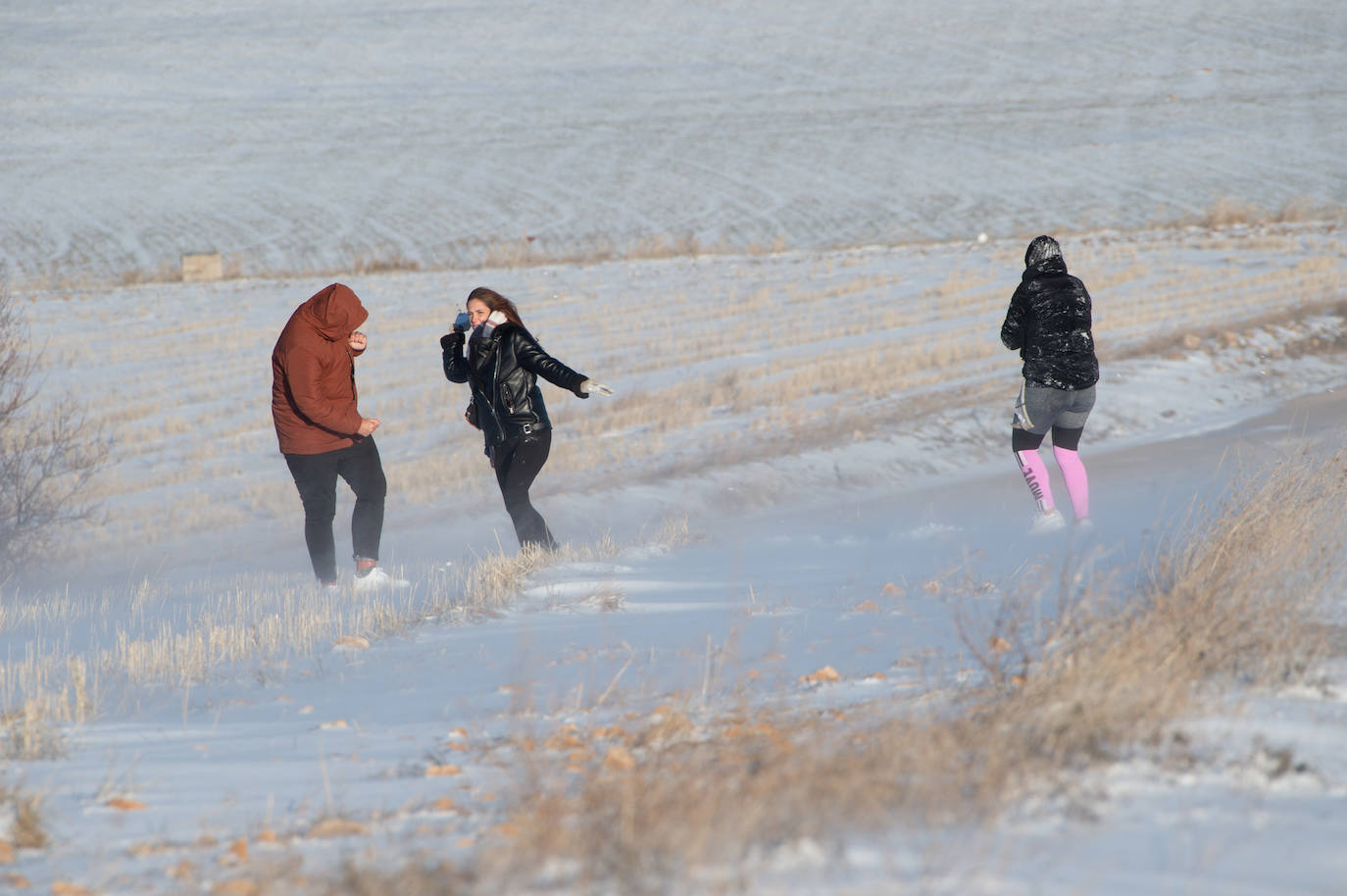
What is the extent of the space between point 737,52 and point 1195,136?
23048mm

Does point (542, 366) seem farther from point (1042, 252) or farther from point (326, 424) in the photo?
point (1042, 252)

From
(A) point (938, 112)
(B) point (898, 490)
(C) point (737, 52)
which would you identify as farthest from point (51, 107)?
(B) point (898, 490)

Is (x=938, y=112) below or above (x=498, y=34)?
below

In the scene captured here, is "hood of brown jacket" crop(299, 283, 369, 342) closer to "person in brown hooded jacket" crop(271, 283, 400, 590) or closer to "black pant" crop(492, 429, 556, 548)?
"person in brown hooded jacket" crop(271, 283, 400, 590)

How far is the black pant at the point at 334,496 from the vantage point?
734cm

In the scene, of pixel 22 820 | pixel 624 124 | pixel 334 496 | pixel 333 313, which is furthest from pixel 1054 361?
pixel 624 124

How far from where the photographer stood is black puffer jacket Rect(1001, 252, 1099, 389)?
7.11 m

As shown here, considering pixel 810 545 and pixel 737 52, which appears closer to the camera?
pixel 810 545

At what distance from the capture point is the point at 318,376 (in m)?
7.15

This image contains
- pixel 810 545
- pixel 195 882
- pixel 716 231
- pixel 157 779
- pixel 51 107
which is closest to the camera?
pixel 195 882

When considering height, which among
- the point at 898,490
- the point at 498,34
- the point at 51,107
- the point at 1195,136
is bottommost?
the point at 898,490

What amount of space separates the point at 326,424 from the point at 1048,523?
13.7 feet

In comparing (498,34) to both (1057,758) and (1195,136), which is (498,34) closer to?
(1195,136)

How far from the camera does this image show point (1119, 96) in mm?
52969
